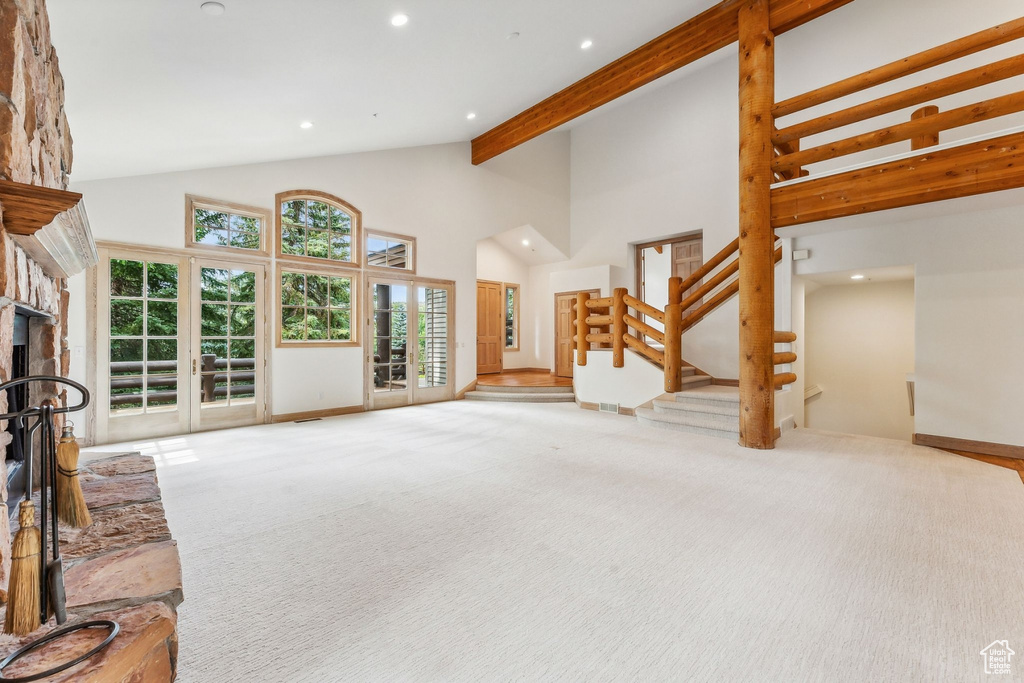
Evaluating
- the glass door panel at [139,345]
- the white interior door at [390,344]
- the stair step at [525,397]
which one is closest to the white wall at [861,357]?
the stair step at [525,397]

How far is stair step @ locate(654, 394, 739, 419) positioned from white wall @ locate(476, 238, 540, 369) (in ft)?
16.7

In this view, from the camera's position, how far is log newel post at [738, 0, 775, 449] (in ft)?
14.9

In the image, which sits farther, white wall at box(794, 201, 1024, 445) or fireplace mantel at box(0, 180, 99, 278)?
white wall at box(794, 201, 1024, 445)

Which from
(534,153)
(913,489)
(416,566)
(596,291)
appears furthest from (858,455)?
(534,153)

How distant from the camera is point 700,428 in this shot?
5289mm

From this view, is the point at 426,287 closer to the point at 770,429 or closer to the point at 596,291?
the point at 596,291

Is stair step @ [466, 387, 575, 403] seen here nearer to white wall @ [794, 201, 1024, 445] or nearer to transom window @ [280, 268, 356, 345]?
transom window @ [280, 268, 356, 345]

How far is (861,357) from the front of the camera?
22.0 ft

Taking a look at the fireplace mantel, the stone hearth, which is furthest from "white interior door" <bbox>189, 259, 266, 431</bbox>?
the stone hearth

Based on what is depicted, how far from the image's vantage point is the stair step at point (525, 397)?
26.3 feet

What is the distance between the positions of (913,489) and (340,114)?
6367mm

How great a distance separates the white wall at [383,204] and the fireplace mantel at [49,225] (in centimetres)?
314

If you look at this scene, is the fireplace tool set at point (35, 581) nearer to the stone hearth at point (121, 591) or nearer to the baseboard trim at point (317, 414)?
the stone hearth at point (121, 591)

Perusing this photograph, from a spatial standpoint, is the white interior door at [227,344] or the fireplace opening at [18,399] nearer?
the fireplace opening at [18,399]
